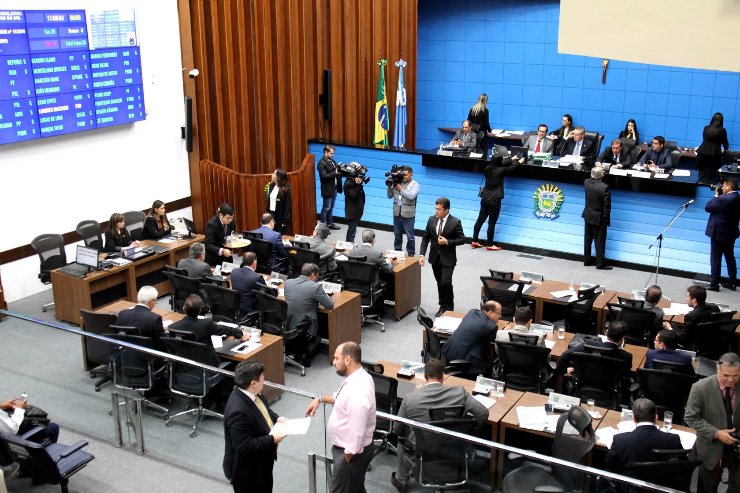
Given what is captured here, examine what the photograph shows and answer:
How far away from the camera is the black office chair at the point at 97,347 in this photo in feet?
24.8

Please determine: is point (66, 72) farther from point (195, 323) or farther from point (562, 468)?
point (562, 468)

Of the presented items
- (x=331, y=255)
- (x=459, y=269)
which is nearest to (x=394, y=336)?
(x=331, y=255)

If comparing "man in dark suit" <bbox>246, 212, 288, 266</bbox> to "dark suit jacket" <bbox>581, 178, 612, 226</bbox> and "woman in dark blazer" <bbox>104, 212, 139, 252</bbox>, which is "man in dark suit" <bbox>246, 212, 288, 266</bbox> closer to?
"woman in dark blazer" <bbox>104, 212, 139, 252</bbox>

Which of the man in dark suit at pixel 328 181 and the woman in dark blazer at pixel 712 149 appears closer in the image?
the man in dark suit at pixel 328 181

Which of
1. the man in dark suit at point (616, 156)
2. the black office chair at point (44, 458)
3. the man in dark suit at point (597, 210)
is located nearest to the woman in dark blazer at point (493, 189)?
the man in dark suit at point (597, 210)

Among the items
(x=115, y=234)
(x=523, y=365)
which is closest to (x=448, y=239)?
(x=523, y=365)

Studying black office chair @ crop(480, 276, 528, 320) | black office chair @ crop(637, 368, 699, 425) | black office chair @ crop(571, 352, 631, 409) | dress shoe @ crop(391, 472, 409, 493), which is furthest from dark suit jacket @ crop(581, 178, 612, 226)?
dress shoe @ crop(391, 472, 409, 493)

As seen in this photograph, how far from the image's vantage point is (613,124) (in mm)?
16406

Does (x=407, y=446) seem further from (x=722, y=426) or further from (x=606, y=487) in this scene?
(x=722, y=426)

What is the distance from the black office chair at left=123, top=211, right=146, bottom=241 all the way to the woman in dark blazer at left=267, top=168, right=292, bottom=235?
6.54 ft

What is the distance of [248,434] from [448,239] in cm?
537

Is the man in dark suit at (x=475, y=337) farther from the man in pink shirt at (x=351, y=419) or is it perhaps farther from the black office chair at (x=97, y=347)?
the black office chair at (x=97, y=347)

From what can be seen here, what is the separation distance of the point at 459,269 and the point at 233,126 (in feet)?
15.5

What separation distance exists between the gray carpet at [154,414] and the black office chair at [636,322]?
8.11 feet
